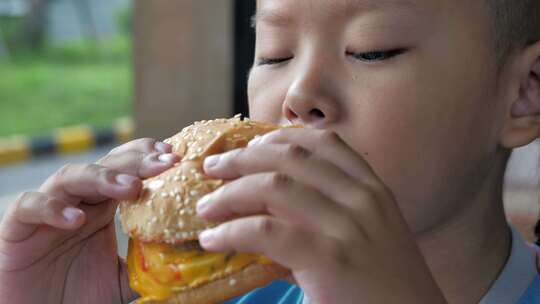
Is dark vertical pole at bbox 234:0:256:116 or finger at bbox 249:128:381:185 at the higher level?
finger at bbox 249:128:381:185

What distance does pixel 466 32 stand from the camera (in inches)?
72.9

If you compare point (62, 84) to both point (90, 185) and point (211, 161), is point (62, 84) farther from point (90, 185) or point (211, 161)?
point (211, 161)

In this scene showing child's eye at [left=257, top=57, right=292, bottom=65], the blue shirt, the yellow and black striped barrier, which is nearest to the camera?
child's eye at [left=257, top=57, right=292, bottom=65]

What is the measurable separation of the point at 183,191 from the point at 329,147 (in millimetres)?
309

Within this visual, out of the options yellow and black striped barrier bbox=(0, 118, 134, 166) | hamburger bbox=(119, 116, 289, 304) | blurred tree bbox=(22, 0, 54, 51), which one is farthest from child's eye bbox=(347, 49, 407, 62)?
blurred tree bbox=(22, 0, 54, 51)

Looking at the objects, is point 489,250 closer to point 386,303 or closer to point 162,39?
point 386,303

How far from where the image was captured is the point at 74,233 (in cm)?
207

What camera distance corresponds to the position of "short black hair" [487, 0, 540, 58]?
→ 1.92 meters

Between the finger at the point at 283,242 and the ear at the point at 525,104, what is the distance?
2.73ft

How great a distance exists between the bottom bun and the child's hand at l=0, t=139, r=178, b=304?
0.78ft

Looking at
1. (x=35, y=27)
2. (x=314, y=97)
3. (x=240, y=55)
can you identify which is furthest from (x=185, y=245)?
(x=35, y=27)

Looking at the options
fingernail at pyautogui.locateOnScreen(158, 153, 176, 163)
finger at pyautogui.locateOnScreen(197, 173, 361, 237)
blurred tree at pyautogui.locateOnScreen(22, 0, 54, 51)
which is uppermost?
finger at pyautogui.locateOnScreen(197, 173, 361, 237)

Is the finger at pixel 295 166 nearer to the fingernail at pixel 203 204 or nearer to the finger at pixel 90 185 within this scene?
the fingernail at pixel 203 204

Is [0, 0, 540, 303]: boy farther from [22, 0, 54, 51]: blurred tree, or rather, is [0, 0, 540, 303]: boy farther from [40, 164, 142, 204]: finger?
[22, 0, 54, 51]: blurred tree
